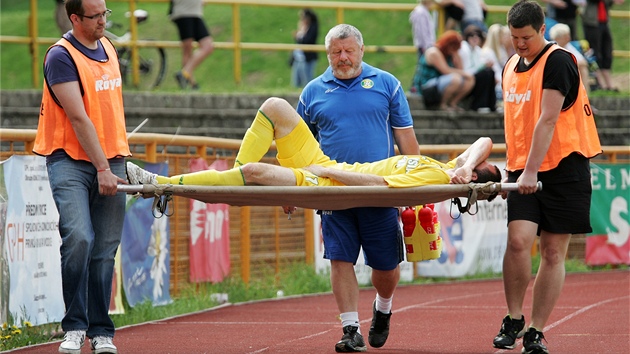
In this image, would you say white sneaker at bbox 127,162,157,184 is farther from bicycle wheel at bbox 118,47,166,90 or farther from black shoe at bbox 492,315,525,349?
bicycle wheel at bbox 118,47,166,90

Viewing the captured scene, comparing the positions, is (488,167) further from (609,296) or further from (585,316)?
(609,296)

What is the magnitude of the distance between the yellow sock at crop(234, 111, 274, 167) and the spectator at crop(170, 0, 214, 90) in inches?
421

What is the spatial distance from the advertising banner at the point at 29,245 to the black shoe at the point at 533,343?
3679 millimetres

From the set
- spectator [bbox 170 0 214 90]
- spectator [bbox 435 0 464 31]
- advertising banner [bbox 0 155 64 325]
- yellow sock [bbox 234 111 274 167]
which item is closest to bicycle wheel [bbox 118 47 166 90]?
spectator [bbox 170 0 214 90]

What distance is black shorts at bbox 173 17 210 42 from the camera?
18.5 m

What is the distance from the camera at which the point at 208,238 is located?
40.9 ft

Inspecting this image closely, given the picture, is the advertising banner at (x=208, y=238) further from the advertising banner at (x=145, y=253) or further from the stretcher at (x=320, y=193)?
the stretcher at (x=320, y=193)

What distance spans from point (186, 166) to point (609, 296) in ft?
15.1

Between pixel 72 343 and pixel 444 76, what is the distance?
452 inches

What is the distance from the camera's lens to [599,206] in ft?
54.0

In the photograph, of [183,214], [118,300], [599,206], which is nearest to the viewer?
[118,300]

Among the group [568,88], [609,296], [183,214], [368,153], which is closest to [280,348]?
[368,153]

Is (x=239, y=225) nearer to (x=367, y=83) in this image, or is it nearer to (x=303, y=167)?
(x=367, y=83)

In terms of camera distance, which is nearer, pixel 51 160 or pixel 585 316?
pixel 51 160
